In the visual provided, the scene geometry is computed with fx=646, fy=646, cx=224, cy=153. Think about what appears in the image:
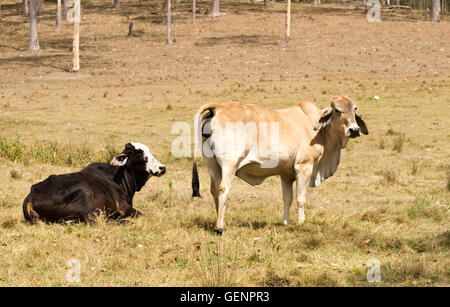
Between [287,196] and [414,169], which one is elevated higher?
[287,196]

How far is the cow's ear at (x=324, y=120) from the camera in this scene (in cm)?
844

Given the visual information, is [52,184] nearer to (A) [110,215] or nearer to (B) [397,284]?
(A) [110,215]

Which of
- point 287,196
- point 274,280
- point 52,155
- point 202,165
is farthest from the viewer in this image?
point 202,165

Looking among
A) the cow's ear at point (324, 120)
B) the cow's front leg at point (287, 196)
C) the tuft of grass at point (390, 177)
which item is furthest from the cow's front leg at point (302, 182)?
the tuft of grass at point (390, 177)

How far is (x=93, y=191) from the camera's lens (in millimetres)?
8336

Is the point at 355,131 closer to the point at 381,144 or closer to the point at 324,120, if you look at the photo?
the point at 324,120

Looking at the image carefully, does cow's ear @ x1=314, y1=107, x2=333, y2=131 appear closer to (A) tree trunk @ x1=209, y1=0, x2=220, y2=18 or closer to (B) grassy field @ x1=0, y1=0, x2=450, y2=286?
(B) grassy field @ x1=0, y1=0, x2=450, y2=286

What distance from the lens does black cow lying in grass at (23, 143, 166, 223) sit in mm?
8086

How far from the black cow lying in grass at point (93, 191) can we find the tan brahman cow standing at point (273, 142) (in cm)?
140

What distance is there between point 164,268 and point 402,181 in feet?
24.4

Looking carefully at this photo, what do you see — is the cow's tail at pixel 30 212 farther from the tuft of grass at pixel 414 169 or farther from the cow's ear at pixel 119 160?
the tuft of grass at pixel 414 169

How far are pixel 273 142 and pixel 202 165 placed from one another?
6.64 meters

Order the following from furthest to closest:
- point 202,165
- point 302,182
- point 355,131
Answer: point 202,165 → point 302,182 → point 355,131

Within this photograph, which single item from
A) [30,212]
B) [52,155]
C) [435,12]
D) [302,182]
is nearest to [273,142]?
[302,182]
